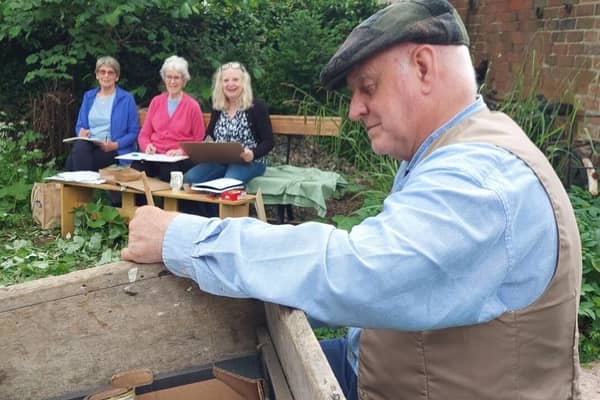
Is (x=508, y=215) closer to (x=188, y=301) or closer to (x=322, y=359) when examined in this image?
(x=322, y=359)

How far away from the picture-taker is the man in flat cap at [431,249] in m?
1.10

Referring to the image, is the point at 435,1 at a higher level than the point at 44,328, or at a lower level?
higher

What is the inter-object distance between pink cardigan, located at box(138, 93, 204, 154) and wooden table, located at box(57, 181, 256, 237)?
2.11 ft

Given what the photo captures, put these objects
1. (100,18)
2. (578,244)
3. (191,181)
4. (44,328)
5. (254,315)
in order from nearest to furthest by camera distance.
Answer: (578,244), (44,328), (254,315), (191,181), (100,18)

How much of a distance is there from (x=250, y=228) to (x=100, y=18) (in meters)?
5.93

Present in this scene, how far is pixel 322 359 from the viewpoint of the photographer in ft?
3.83

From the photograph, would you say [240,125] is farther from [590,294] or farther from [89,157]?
[590,294]

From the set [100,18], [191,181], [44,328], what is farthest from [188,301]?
[100,18]

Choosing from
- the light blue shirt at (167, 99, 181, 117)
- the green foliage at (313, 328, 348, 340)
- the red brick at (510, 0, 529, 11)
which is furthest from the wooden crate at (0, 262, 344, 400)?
the red brick at (510, 0, 529, 11)

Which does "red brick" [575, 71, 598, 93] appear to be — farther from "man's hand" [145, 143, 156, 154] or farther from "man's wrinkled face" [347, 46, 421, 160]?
"man's wrinkled face" [347, 46, 421, 160]

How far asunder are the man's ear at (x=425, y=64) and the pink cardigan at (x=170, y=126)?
4830mm

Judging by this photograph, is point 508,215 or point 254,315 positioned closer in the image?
point 508,215

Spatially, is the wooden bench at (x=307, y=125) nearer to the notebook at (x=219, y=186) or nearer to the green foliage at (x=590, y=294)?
the notebook at (x=219, y=186)

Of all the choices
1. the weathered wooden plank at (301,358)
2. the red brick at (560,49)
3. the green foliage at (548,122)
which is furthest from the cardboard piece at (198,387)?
the red brick at (560,49)
